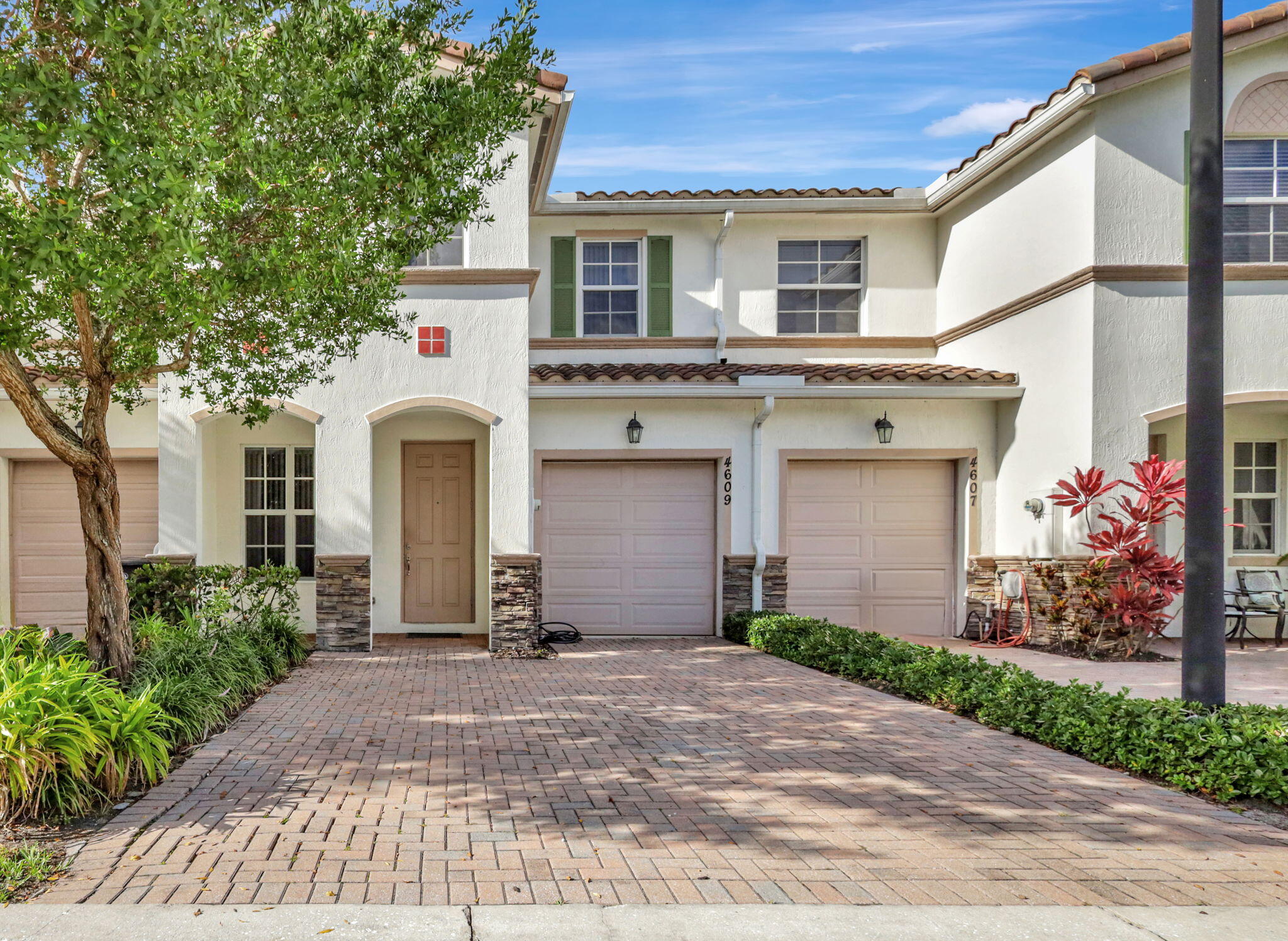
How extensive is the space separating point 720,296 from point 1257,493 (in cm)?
776

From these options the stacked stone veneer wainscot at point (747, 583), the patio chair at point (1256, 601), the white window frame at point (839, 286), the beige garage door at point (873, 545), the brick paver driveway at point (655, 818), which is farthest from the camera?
the white window frame at point (839, 286)

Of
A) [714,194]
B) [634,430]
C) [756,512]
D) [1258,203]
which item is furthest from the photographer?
[714,194]

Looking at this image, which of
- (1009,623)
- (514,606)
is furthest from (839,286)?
(514,606)

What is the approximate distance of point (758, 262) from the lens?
1384 centimetres

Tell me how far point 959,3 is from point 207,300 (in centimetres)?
817

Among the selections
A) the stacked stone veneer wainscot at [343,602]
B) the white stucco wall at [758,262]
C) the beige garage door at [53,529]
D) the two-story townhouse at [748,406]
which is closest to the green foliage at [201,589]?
the stacked stone veneer wainscot at [343,602]

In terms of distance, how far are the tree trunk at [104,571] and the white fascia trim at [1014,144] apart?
10538mm

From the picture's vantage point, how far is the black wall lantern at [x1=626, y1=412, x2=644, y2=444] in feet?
39.3

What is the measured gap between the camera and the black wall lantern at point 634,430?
12.0 m

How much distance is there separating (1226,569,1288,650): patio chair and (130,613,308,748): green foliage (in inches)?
434

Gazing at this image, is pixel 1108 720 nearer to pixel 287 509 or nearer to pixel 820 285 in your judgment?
pixel 820 285

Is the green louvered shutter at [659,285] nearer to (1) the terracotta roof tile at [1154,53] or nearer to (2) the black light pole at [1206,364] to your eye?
(1) the terracotta roof tile at [1154,53]

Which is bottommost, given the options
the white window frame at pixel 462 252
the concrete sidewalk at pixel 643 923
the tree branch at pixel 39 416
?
the concrete sidewalk at pixel 643 923

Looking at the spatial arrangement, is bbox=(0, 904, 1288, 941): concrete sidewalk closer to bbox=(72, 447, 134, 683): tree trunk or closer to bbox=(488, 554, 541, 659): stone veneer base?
bbox=(72, 447, 134, 683): tree trunk
